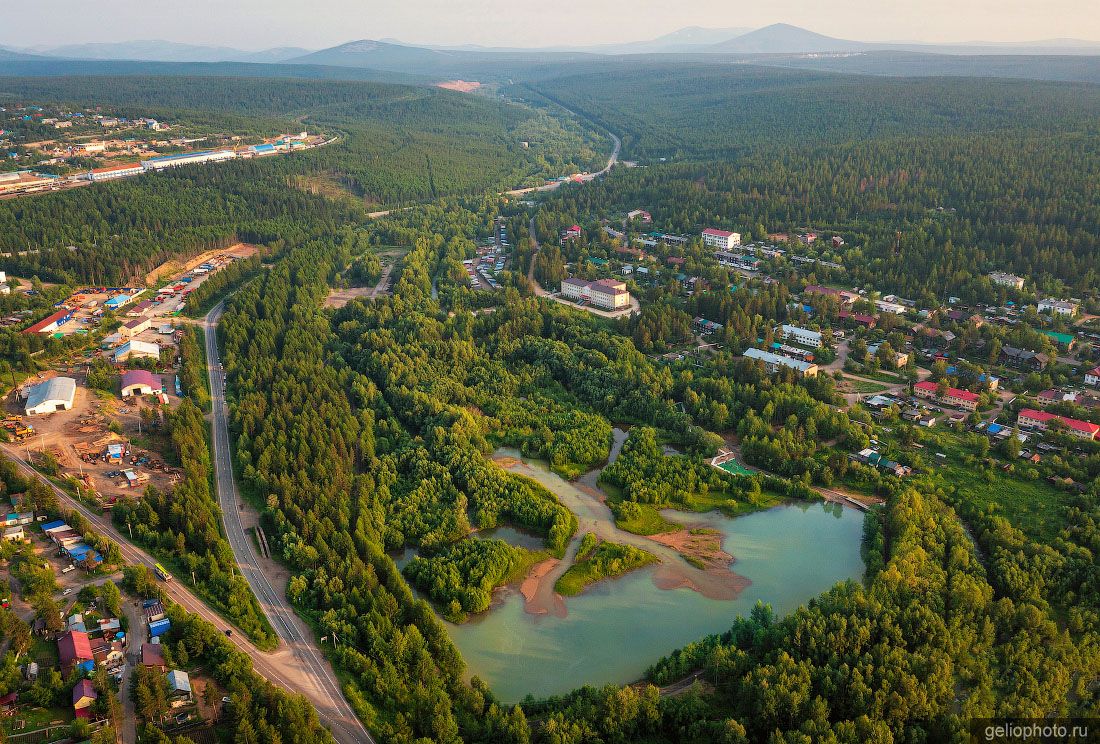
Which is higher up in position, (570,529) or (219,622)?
(219,622)

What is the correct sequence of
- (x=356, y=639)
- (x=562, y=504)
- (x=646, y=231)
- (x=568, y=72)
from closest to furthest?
(x=356, y=639) → (x=562, y=504) → (x=646, y=231) → (x=568, y=72)

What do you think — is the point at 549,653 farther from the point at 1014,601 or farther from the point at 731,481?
the point at 1014,601

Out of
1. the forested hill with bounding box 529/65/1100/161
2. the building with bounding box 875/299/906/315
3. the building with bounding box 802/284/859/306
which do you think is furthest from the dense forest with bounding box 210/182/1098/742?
the forested hill with bounding box 529/65/1100/161

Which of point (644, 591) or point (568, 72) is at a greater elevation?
point (568, 72)

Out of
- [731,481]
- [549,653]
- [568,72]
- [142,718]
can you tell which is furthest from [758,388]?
[568,72]

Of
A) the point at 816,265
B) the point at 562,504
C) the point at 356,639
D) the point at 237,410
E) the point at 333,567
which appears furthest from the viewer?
the point at 816,265

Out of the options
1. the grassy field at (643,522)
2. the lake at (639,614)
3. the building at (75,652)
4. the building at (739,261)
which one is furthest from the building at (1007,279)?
the building at (75,652)

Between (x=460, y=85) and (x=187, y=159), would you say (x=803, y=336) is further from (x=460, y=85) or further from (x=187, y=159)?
(x=460, y=85)

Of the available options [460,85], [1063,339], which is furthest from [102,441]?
[460,85]
